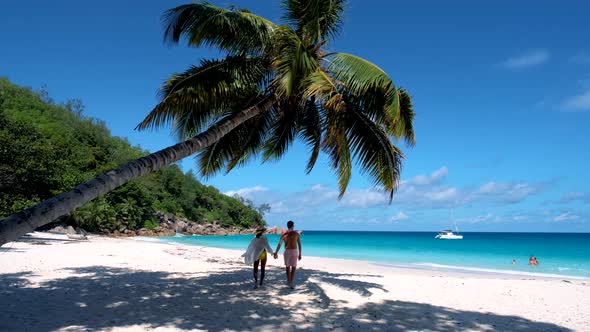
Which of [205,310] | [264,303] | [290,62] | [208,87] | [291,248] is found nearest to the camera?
[205,310]

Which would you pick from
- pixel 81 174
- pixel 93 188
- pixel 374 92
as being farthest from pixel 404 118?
pixel 81 174

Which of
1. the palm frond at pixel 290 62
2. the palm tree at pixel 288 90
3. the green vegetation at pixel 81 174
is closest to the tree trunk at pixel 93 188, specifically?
the palm tree at pixel 288 90

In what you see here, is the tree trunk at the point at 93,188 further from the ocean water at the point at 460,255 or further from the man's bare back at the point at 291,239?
the ocean water at the point at 460,255

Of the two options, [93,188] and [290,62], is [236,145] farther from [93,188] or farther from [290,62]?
[93,188]

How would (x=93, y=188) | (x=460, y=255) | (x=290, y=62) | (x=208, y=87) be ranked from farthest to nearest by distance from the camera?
(x=460, y=255), (x=208, y=87), (x=290, y=62), (x=93, y=188)

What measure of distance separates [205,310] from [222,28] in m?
4.93

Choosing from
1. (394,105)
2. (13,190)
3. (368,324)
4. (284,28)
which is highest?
(284,28)

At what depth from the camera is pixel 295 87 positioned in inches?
301

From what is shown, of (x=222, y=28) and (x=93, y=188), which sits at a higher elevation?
(x=222, y=28)

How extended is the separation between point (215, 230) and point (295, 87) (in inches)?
2609

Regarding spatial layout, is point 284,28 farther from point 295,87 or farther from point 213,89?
point 213,89

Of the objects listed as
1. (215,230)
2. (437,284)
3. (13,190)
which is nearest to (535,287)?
(437,284)

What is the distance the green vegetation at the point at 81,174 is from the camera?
14992 millimetres

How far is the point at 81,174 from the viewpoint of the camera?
25.4 metres
